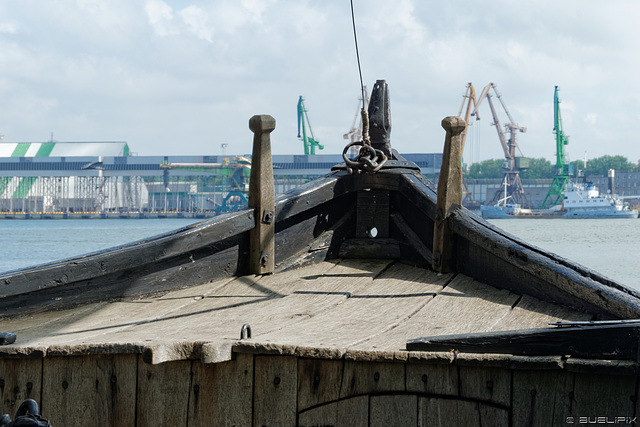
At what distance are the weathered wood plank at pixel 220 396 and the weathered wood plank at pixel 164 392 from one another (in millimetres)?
25

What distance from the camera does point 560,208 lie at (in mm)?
70250

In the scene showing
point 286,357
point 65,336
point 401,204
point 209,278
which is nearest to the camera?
point 286,357

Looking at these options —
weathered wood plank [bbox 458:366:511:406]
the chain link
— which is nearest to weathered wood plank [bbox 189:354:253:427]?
weathered wood plank [bbox 458:366:511:406]

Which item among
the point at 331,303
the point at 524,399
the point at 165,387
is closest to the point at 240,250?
the point at 331,303

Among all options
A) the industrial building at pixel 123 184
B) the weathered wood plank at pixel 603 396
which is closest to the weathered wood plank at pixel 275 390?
the weathered wood plank at pixel 603 396

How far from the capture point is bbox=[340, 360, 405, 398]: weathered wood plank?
196cm

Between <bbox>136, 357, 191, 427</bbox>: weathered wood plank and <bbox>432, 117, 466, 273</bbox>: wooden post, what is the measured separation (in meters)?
1.65

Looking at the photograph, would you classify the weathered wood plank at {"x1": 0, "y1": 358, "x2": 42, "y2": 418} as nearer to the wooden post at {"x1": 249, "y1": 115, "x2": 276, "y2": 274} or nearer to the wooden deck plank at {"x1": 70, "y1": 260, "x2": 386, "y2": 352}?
the wooden deck plank at {"x1": 70, "y1": 260, "x2": 386, "y2": 352}

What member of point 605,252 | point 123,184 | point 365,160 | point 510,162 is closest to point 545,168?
point 510,162

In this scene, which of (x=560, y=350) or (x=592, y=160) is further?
(x=592, y=160)

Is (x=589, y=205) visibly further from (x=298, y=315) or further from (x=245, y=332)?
(x=245, y=332)

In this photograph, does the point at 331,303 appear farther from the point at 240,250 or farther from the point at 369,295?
the point at 240,250

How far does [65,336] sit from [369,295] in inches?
49.9

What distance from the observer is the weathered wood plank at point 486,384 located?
187 centimetres
